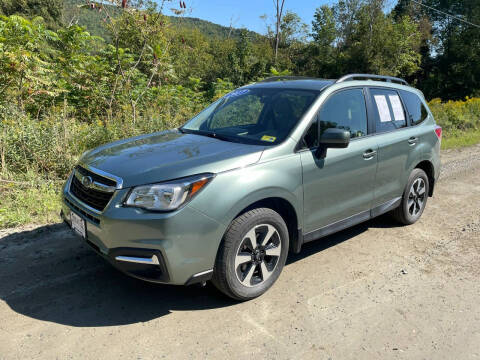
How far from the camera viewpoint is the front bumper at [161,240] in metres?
2.63

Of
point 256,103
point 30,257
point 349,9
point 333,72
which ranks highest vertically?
point 349,9

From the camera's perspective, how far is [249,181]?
2.96m

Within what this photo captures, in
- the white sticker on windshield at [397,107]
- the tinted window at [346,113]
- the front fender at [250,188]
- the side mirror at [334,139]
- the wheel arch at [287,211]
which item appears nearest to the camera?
the front fender at [250,188]

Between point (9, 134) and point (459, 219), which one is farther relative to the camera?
point (9, 134)

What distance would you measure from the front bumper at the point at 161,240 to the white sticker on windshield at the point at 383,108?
248cm

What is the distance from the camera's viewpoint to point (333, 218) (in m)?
3.76

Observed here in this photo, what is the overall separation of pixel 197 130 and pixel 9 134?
3525mm

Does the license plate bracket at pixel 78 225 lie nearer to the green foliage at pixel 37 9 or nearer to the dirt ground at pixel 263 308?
the dirt ground at pixel 263 308

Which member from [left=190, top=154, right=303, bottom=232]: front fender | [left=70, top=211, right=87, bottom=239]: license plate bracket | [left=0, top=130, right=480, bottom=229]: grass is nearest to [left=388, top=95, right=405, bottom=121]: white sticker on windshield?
[left=190, top=154, right=303, bottom=232]: front fender

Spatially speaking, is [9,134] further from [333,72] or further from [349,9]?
[349,9]

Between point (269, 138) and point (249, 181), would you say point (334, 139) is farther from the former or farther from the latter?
point (249, 181)

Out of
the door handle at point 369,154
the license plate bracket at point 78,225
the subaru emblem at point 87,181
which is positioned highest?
the door handle at point 369,154

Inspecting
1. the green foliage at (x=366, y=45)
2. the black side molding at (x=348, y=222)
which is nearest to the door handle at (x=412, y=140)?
the black side molding at (x=348, y=222)

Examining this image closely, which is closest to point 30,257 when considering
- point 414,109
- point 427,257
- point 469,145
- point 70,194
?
point 70,194
